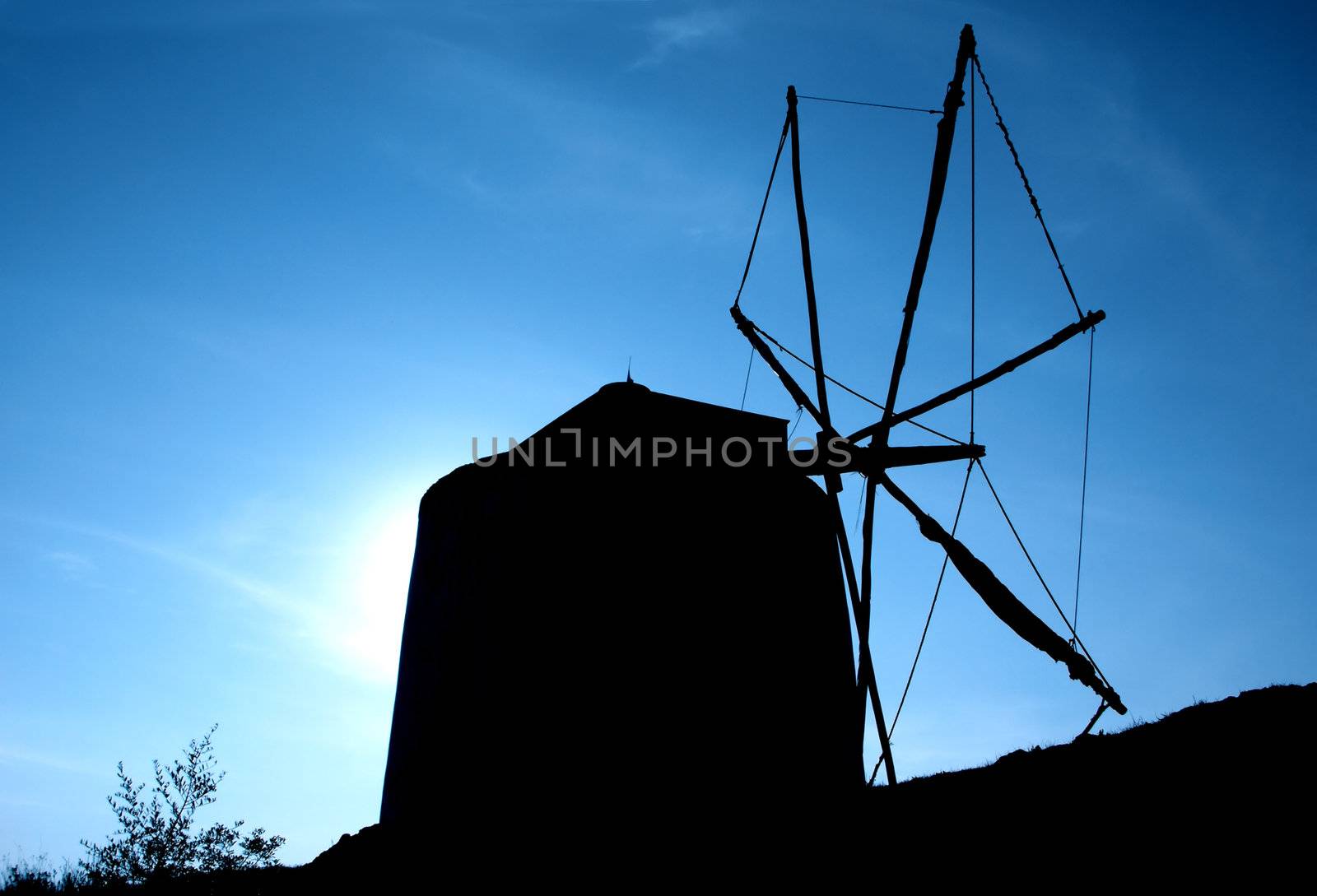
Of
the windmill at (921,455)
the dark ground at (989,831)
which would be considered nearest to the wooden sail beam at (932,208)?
the windmill at (921,455)

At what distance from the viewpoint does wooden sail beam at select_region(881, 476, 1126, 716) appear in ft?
23.6

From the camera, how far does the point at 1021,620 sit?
7188 mm

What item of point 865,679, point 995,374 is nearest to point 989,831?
point 865,679

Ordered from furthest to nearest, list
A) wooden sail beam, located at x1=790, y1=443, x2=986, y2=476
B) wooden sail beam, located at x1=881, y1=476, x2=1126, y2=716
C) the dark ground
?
wooden sail beam, located at x1=790, y1=443, x2=986, y2=476
wooden sail beam, located at x1=881, y1=476, x2=1126, y2=716
the dark ground

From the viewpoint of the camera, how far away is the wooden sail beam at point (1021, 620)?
7.20 m

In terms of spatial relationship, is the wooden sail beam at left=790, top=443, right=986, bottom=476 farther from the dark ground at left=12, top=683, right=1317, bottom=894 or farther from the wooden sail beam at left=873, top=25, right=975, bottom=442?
the dark ground at left=12, top=683, right=1317, bottom=894

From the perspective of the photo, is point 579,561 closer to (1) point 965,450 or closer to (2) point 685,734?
(2) point 685,734

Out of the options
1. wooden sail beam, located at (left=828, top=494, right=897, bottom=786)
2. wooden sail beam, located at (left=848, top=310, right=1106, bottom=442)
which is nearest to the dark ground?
wooden sail beam, located at (left=828, top=494, right=897, bottom=786)

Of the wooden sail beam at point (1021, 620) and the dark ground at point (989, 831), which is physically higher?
the wooden sail beam at point (1021, 620)

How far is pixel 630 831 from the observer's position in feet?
20.9

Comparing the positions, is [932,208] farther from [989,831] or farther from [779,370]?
[989,831]

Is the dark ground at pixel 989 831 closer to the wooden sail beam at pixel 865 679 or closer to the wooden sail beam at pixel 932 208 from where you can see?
the wooden sail beam at pixel 865 679

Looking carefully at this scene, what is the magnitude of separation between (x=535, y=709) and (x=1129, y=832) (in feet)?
13.8

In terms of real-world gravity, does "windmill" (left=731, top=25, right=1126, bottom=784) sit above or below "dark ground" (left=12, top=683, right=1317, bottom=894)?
above
